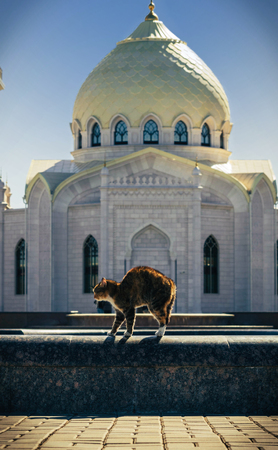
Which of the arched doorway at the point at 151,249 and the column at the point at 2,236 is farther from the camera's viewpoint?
the column at the point at 2,236

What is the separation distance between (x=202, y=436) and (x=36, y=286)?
2471 centimetres

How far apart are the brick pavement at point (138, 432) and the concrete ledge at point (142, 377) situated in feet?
1.13

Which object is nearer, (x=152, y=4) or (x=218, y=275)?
(x=218, y=275)

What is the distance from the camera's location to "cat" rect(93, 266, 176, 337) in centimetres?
743

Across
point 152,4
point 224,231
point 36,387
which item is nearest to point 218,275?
point 224,231

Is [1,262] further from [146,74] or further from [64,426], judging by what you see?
[64,426]

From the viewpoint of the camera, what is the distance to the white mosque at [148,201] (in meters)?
27.6

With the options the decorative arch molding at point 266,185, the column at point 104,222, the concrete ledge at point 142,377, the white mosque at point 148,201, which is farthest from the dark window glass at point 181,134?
the concrete ledge at point 142,377

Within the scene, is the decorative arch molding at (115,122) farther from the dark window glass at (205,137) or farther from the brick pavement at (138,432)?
the brick pavement at (138,432)

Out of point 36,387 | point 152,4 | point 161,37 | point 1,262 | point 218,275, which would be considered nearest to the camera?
point 36,387

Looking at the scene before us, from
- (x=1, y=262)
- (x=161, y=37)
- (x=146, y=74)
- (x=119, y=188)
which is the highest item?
(x=161, y=37)

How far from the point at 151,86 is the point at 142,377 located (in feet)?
86.2

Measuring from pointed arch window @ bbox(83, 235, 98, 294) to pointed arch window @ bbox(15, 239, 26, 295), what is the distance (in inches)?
157

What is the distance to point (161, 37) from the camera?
113ft
